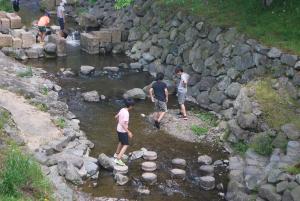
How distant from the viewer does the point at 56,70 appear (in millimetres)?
26141

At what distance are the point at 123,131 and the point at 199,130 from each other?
157 inches

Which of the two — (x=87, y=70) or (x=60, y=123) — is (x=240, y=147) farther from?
(x=87, y=70)

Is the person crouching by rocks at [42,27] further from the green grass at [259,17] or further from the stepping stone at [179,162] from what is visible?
the stepping stone at [179,162]

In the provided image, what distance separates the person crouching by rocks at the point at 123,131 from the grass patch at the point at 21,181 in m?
3.41

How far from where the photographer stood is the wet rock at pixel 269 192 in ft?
45.3

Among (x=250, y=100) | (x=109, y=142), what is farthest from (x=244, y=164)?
(x=109, y=142)

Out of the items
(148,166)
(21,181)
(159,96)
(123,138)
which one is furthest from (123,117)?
(21,181)

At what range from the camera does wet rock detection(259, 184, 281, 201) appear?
1381cm

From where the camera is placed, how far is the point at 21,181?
12.4m

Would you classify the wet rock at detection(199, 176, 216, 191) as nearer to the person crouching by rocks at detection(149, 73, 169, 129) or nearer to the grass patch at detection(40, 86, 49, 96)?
the person crouching by rocks at detection(149, 73, 169, 129)

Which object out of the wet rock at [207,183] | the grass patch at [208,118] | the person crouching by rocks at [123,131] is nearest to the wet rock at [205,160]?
the wet rock at [207,183]

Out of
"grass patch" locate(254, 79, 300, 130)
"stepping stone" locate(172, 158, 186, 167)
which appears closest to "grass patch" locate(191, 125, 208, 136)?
"grass patch" locate(254, 79, 300, 130)

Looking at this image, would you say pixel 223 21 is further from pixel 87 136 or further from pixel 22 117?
pixel 22 117

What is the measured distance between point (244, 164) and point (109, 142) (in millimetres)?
4750
